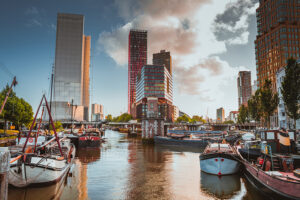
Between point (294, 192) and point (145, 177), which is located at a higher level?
point (294, 192)

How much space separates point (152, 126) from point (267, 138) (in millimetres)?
51529

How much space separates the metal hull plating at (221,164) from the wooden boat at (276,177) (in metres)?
2.48

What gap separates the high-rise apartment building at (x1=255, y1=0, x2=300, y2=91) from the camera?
360 ft

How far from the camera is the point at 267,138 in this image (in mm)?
22953

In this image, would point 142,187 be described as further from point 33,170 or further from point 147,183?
point 33,170

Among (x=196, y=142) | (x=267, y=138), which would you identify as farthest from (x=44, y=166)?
(x=196, y=142)

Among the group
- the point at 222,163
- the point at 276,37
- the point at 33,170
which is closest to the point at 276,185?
the point at 222,163

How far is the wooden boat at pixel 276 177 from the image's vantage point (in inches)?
583

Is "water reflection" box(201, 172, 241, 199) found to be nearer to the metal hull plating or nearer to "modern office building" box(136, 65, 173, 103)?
the metal hull plating

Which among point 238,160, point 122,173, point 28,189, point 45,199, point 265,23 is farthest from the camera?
point 265,23

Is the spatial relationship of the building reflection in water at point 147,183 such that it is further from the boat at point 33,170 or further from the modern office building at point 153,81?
the modern office building at point 153,81

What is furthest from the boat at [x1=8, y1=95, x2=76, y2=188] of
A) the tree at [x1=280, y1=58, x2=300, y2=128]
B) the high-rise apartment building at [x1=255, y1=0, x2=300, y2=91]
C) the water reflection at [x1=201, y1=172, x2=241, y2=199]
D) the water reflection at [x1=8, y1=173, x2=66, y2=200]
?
the high-rise apartment building at [x1=255, y1=0, x2=300, y2=91]

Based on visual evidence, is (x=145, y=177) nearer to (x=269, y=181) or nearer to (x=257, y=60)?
(x=269, y=181)

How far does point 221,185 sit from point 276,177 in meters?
7.31
